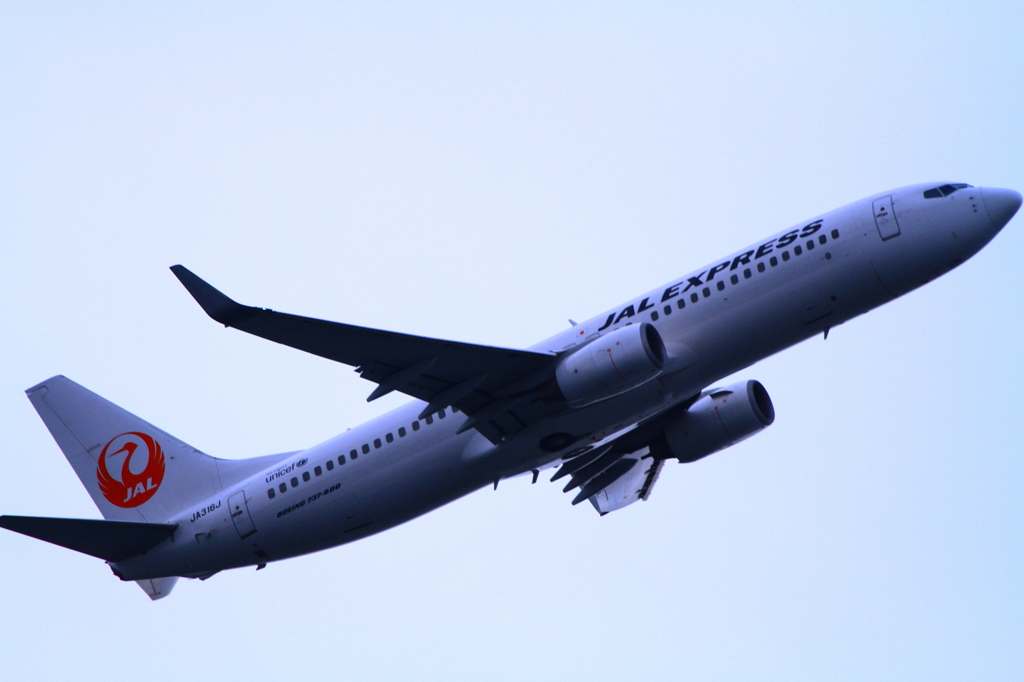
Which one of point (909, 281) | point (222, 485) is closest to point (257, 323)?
point (222, 485)

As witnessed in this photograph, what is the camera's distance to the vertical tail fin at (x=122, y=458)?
30.9 metres

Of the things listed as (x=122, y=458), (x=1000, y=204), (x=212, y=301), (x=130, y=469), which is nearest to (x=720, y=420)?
(x=1000, y=204)

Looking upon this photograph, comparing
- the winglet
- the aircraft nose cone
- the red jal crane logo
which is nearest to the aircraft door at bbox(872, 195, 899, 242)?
the aircraft nose cone

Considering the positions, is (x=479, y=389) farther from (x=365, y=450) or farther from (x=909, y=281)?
(x=909, y=281)

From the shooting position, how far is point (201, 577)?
96.2ft

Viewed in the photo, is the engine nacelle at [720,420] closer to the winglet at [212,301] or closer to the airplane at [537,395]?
the airplane at [537,395]

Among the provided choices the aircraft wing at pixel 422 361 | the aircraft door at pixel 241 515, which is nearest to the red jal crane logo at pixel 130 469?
the aircraft door at pixel 241 515

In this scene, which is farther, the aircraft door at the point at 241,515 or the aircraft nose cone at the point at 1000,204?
the aircraft door at the point at 241,515

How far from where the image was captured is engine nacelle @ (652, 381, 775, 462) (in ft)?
97.2

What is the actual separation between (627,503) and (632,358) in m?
9.62

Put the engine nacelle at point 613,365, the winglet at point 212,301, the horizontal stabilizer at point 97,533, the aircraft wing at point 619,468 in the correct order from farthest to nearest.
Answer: the aircraft wing at point 619,468 < the horizontal stabilizer at point 97,533 < the engine nacelle at point 613,365 < the winglet at point 212,301

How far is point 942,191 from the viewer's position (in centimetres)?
2511

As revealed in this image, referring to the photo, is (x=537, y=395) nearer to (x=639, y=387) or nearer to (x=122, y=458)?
(x=639, y=387)

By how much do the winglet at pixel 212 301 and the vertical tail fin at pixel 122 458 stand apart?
1008 cm
